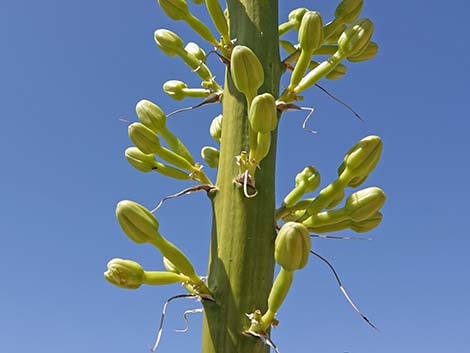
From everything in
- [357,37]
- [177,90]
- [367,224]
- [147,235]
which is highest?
[177,90]

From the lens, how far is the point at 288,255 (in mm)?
2811

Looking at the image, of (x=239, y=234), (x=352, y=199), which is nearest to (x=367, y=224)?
(x=352, y=199)

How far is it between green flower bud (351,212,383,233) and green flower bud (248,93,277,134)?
2.55 ft

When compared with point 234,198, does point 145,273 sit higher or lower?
lower

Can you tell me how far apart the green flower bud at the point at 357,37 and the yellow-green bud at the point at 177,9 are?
1.14 metres

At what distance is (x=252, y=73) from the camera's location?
10.9ft

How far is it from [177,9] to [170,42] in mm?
380

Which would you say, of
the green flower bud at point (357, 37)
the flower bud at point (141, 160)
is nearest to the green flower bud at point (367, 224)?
the green flower bud at point (357, 37)

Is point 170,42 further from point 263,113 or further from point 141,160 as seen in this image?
point 263,113

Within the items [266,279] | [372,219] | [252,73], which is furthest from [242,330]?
[252,73]

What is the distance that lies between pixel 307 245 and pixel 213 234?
84 cm

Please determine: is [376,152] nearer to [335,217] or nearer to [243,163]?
[335,217]

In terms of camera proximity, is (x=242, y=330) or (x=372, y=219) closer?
(x=242, y=330)

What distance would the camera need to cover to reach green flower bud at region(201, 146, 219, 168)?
4.66 meters
